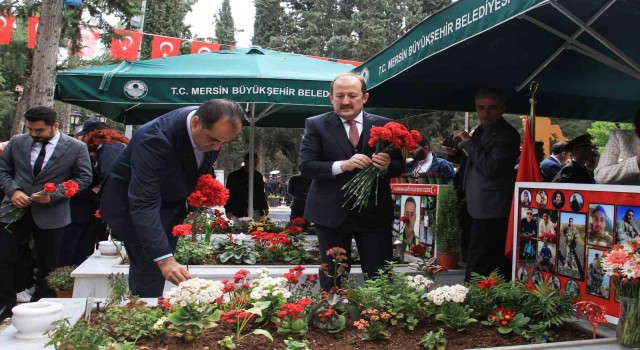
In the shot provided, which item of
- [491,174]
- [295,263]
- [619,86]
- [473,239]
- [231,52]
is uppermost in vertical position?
[231,52]

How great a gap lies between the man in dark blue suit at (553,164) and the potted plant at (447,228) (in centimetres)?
152

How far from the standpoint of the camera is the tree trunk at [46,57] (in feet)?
25.0

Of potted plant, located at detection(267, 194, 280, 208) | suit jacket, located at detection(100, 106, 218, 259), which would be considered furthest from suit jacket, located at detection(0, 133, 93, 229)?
potted plant, located at detection(267, 194, 280, 208)

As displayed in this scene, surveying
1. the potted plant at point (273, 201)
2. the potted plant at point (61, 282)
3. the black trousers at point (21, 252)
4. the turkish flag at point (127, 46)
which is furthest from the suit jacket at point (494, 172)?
the potted plant at point (273, 201)

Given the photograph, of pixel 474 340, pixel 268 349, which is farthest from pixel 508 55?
pixel 268 349

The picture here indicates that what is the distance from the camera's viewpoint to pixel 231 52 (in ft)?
24.1

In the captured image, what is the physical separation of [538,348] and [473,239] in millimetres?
1338

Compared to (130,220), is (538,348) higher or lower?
lower

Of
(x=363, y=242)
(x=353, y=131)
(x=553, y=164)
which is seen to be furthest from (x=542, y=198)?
(x=553, y=164)

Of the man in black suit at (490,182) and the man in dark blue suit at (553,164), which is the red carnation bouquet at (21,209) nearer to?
the man in black suit at (490,182)

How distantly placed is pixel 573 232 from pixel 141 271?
2474 mm

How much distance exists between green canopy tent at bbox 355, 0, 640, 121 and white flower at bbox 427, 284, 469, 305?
136 cm

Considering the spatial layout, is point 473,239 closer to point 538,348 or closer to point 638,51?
point 538,348

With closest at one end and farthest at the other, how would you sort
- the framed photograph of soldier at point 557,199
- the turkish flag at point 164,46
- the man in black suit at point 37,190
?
1. the framed photograph of soldier at point 557,199
2. the man in black suit at point 37,190
3. the turkish flag at point 164,46
